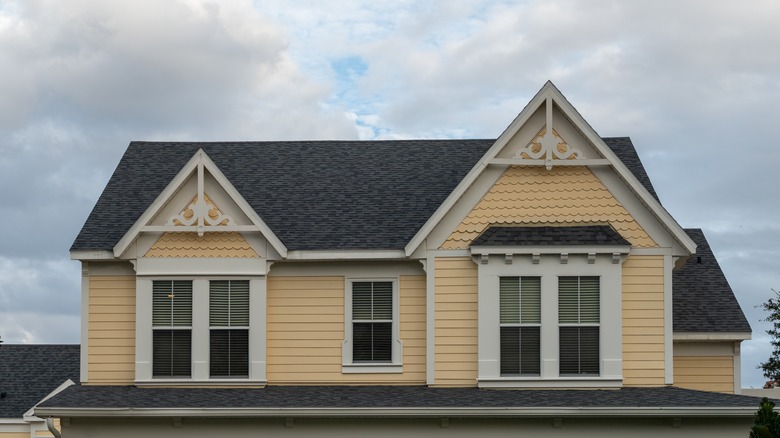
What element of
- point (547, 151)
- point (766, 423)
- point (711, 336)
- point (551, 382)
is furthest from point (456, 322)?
point (766, 423)

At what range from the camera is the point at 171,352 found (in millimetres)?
22172

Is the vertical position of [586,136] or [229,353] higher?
[586,136]

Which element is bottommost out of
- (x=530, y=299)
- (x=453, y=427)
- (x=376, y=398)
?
(x=453, y=427)

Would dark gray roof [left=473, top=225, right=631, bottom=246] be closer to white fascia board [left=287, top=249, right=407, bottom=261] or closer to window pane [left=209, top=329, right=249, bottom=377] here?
white fascia board [left=287, top=249, right=407, bottom=261]

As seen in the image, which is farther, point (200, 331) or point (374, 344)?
point (374, 344)

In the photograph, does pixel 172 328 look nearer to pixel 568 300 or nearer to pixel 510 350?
Answer: pixel 510 350

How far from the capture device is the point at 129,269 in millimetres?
22531

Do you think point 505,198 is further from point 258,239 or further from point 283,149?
point 283,149

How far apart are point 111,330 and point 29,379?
2207cm

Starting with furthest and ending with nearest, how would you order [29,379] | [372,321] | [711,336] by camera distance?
[29,379] < [711,336] < [372,321]

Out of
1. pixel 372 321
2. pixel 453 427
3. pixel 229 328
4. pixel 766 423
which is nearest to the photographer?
pixel 766 423

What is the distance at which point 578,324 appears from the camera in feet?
71.1

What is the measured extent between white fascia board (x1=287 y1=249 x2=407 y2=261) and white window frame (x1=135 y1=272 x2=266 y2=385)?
0.85m

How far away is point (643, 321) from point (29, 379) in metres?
28.3
